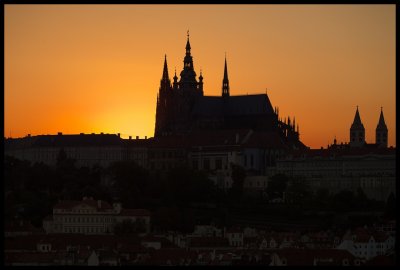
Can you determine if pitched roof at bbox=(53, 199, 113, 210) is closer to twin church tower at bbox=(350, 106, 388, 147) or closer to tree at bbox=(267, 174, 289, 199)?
tree at bbox=(267, 174, 289, 199)

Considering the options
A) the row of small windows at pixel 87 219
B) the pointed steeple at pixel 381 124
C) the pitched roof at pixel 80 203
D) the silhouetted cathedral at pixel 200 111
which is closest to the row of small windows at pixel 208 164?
the silhouetted cathedral at pixel 200 111

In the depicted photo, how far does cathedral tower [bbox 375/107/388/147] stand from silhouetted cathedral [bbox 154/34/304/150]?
4728mm

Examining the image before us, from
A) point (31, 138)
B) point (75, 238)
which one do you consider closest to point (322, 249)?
point (75, 238)

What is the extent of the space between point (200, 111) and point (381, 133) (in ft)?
36.9

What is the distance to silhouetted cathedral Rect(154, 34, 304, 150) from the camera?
363ft

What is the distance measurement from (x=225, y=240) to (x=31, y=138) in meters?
39.2

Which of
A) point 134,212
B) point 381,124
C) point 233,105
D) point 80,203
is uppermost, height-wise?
point 233,105

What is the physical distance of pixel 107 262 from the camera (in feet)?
222

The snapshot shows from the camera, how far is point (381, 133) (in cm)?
11212

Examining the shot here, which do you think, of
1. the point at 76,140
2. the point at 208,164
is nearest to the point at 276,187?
the point at 208,164

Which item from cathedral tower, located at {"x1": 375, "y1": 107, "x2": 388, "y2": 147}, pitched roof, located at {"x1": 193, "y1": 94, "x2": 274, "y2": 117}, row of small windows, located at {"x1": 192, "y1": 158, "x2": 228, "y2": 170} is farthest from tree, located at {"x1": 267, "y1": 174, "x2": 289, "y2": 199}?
cathedral tower, located at {"x1": 375, "y1": 107, "x2": 388, "y2": 147}

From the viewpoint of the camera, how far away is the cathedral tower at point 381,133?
111m

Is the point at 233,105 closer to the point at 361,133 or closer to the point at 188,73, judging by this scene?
the point at 188,73
